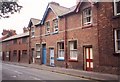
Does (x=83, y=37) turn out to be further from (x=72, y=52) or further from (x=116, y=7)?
(x=116, y=7)

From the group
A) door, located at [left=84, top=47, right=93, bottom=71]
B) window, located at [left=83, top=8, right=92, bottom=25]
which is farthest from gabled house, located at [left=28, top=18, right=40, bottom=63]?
door, located at [left=84, top=47, right=93, bottom=71]

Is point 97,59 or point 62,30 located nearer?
point 97,59

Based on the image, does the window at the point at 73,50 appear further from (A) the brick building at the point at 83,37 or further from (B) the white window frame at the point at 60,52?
(B) the white window frame at the point at 60,52

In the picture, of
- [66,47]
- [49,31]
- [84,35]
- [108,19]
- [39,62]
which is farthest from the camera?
[39,62]

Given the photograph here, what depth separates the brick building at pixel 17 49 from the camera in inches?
1382

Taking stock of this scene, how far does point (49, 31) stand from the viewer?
27172mm

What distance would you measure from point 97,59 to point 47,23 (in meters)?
11.9

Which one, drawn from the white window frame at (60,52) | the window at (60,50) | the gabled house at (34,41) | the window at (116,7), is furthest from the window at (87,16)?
the gabled house at (34,41)

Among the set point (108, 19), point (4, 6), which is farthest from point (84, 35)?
point (4, 6)

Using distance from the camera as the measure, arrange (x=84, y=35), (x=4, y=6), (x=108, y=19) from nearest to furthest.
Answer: (x=4, y=6) < (x=108, y=19) < (x=84, y=35)

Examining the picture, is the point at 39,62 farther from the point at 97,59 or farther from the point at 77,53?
the point at 97,59

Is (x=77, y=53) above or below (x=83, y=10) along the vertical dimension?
below

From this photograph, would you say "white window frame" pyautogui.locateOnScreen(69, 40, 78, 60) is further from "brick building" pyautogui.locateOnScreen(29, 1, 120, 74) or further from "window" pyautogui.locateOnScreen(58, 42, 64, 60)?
"window" pyautogui.locateOnScreen(58, 42, 64, 60)

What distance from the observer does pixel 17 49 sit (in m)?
40.0
